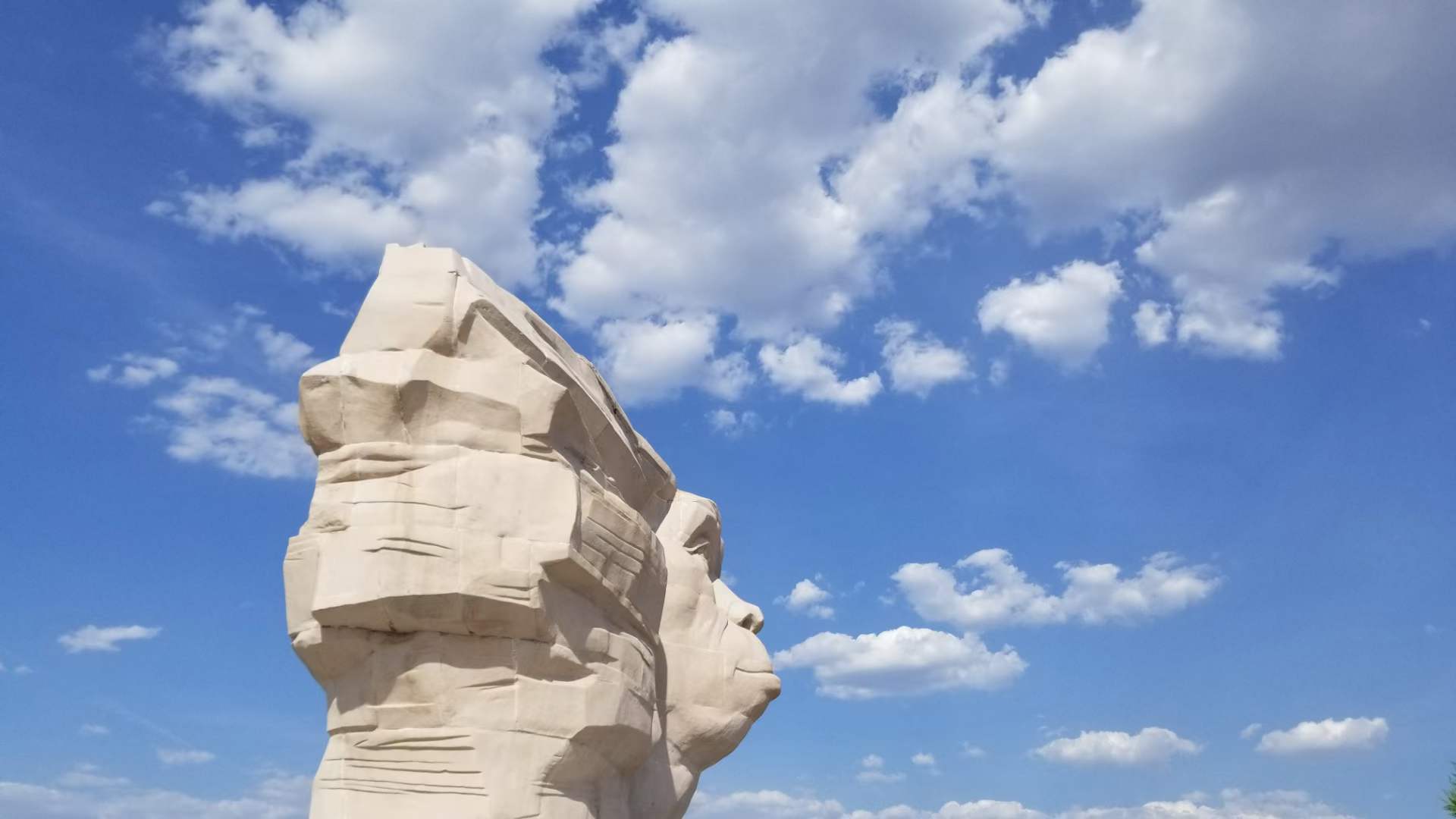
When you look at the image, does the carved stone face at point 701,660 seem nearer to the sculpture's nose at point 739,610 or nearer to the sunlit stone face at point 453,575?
the sculpture's nose at point 739,610

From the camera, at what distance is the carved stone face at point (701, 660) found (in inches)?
449

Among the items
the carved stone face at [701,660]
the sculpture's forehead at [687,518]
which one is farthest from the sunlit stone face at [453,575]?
the sculpture's forehead at [687,518]

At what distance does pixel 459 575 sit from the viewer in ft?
28.2

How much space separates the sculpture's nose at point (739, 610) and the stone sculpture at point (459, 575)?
233 centimetres

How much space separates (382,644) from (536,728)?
1190 millimetres

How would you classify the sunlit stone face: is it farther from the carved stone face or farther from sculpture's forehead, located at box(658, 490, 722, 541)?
sculpture's forehead, located at box(658, 490, 722, 541)

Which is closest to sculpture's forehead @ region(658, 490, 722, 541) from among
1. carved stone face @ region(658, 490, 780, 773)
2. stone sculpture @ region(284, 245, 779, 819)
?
carved stone face @ region(658, 490, 780, 773)

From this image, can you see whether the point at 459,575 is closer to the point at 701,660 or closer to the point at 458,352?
the point at 458,352

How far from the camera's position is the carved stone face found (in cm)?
1141

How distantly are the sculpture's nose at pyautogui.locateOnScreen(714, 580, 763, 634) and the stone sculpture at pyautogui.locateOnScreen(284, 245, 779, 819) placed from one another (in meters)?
2.33

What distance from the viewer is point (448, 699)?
344 inches

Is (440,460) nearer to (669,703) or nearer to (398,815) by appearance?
(398,815)

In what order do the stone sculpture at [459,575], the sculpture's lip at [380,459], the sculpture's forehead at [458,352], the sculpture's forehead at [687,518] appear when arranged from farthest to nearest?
the sculpture's forehead at [687,518] → the sculpture's forehead at [458,352] → the sculpture's lip at [380,459] → the stone sculpture at [459,575]

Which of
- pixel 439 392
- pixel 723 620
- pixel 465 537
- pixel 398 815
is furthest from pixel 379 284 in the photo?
pixel 723 620
